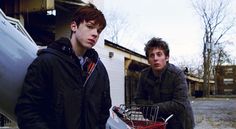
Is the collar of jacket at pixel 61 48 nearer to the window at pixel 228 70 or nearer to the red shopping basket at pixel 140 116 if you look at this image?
the red shopping basket at pixel 140 116

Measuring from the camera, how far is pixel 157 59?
3.58 meters

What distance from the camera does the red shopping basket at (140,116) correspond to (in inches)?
135

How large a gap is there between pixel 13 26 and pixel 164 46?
1679mm

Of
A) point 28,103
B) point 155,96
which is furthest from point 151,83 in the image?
point 28,103

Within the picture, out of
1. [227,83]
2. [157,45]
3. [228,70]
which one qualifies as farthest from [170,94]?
[227,83]

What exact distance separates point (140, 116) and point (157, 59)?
1.73ft

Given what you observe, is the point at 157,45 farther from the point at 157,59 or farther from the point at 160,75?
the point at 160,75

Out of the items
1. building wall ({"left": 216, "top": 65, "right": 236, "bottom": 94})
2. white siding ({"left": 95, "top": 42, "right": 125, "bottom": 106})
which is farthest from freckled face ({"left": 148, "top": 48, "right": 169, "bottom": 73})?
building wall ({"left": 216, "top": 65, "right": 236, "bottom": 94})

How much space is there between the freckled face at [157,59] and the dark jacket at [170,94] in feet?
0.23

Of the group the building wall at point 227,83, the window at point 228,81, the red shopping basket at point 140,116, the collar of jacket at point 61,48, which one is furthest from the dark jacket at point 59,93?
the window at point 228,81

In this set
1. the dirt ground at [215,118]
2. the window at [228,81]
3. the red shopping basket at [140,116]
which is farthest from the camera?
the window at [228,81]

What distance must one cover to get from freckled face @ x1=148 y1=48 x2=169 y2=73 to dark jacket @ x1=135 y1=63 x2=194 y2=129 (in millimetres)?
71

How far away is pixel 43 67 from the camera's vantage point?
7.34ft

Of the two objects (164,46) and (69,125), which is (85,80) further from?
(164,46)
